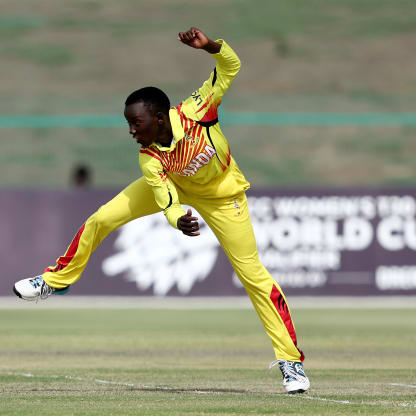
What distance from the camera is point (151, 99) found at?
853 cm

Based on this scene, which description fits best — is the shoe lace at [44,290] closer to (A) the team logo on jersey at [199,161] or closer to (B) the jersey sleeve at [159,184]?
(B) the jersey sleeve at [159,184]

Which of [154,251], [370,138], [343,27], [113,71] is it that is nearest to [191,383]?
[154,251]

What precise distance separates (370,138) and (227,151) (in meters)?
24.2

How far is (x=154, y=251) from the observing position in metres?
20.2

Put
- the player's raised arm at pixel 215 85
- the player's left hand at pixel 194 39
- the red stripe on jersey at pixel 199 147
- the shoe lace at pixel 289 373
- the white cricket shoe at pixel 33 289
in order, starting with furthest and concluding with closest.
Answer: the white cricket shoe at pixel 33 289, the shoe lace at pixel 289 373, the red stripe on jersey at pixel 199 147, the player's raised arm at pixel 215 85, the player's left hand at pixel 194 39

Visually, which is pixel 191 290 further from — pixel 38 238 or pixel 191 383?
pixel 191 383

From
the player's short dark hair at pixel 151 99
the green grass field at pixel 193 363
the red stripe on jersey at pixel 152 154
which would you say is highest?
the player's short dark hair at pixel 151 99

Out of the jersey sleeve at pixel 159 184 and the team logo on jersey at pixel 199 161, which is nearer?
the jersey sleeve at pixel 159 184

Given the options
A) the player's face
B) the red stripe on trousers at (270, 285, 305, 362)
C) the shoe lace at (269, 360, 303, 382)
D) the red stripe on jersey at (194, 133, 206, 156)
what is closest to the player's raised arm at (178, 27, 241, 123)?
the red stripe on jersey at (194, 133, 206, 156)

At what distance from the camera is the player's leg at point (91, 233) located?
28.9 feet

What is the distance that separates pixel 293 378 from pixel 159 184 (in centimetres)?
180

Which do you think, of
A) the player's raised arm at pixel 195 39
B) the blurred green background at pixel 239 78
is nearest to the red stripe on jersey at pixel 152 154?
the player's raised arm at pixel 195 39

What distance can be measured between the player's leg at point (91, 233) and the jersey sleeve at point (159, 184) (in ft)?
0.87

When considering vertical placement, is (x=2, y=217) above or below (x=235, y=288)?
above
